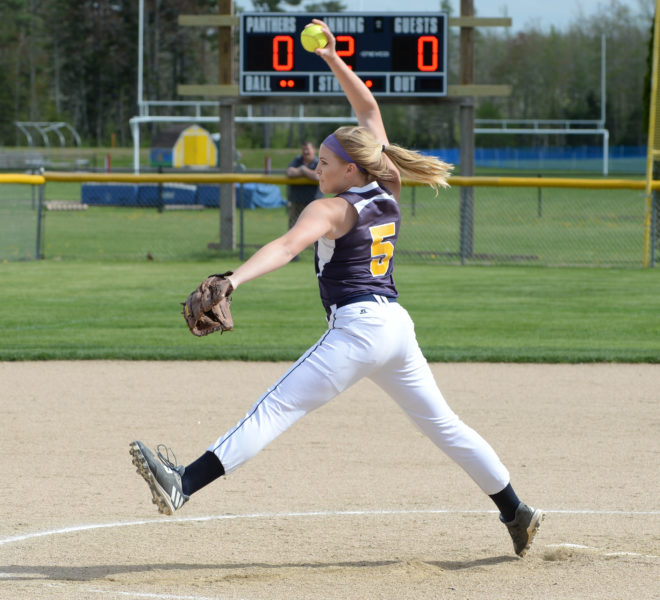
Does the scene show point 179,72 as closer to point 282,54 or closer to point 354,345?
point 282,54

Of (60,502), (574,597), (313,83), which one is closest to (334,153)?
(574,597)

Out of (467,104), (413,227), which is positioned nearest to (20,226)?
(467,104)

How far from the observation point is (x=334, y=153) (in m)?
4.61

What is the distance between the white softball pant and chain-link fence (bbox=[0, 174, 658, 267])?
1205 centimetres

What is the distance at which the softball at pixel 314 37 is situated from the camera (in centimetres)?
531

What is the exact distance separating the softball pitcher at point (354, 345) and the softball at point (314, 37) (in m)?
0.71

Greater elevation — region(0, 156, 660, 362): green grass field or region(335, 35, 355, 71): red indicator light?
region(335, 35, 355, 71): red indicator light

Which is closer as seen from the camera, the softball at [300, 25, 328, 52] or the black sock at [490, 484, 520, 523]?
the black sock at [490, 484, 520, 523]

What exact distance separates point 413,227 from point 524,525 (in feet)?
67.7

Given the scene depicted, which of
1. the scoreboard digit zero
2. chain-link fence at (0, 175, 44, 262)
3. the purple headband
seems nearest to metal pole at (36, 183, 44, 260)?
chain-link fence at (0, 175, 44, 262)

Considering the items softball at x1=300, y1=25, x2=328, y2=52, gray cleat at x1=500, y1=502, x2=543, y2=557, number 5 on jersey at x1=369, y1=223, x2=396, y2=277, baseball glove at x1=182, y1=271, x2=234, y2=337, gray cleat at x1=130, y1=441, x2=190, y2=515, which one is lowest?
gray cleat at x1=500, y1=502, x2=543, y2=557

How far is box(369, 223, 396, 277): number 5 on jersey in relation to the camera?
15.0 feet

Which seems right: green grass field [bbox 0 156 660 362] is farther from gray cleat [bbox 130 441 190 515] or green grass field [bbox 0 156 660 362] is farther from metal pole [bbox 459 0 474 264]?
gray cleat [bbox 130 441 190 515]

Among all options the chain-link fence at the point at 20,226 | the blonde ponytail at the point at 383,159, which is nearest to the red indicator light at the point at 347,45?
the chain-link fence at the point at 20,226
